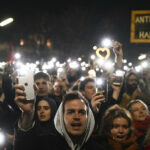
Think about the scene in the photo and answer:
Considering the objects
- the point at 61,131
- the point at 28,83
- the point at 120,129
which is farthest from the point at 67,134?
the point at 120,129

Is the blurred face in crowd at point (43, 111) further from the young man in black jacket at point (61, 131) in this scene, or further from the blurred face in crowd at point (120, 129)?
the young man in black jacket at point (61, 131)

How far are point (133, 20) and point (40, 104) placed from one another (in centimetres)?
448

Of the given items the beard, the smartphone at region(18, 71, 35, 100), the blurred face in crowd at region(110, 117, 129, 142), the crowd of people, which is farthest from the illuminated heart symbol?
the smartphone at region(18, 71, 35, 100)

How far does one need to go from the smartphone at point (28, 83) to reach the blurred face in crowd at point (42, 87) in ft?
5.12

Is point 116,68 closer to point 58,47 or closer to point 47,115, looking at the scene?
point 47,115

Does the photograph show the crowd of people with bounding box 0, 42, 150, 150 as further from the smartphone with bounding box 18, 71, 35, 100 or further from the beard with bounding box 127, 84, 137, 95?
the beard with bounding box 127, 84, 137, 95

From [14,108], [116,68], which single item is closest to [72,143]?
[14,108]

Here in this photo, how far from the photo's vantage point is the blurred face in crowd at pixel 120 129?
3674 millimetres

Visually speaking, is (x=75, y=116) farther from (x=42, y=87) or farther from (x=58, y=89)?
(x=58, y=89)

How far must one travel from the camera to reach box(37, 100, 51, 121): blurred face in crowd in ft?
14.4

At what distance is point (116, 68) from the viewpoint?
6371 millimetres

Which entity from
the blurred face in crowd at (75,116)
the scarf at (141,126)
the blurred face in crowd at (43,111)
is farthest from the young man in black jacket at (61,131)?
the scarf at (141,126)

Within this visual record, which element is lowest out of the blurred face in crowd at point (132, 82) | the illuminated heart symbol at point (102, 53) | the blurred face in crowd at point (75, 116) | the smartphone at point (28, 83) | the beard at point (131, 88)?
the blurred face in crowd at point (75, 116)

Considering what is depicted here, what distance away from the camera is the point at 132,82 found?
22.2 feet
